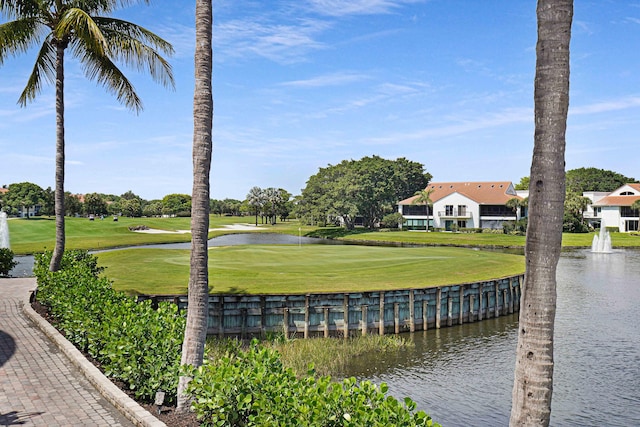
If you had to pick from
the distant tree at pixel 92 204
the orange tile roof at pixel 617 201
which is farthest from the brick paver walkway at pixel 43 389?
the distant tree at pixel 92 204

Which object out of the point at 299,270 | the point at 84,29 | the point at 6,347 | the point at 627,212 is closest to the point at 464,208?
the point at 627,212

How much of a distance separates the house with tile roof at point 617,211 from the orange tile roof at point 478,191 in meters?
16.3

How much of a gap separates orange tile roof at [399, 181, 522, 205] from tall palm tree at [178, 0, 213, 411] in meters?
90.4

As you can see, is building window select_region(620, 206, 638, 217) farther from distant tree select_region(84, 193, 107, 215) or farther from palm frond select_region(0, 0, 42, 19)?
distant tree select_region(84, 193, 107, 215)

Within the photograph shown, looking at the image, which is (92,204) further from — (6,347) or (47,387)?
(47,387)

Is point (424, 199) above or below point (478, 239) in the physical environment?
above

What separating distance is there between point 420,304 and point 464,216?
2990 inches

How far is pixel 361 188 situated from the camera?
94375 millimetres

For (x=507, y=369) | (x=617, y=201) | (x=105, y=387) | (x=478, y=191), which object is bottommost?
(x=507, y=369)

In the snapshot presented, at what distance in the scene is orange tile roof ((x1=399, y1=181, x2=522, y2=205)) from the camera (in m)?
95.5

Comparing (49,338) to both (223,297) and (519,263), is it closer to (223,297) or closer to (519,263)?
(223,297)

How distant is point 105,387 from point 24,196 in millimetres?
128612

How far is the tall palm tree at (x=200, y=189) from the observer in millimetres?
9367

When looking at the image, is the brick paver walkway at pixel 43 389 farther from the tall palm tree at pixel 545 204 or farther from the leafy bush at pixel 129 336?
the tall palm tree at pixel 545 204
